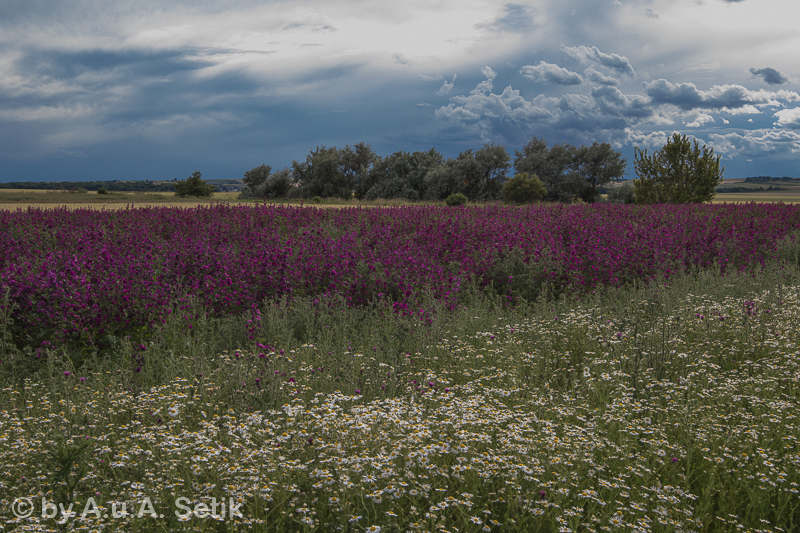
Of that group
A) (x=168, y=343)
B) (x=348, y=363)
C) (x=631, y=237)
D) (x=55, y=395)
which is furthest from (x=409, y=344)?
(x=631, y=237)

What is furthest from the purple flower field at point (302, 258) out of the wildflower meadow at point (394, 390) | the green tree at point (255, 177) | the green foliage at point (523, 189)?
the green tree at point (255, 177)

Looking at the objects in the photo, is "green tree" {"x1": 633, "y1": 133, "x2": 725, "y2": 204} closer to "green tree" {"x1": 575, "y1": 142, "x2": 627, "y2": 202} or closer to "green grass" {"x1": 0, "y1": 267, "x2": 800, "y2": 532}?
"green tree" {"x1": 575, "y1": 142, "x2": 627, "y2": 202}

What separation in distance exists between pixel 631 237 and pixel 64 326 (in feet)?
38.6

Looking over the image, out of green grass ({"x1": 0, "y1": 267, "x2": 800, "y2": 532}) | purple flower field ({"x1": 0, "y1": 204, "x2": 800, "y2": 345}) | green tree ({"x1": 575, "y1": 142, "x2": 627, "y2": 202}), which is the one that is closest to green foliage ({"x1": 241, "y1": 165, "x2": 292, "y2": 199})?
green tree ({"x1": 575, "y1": 142, "x2": 627, "y2": 202})

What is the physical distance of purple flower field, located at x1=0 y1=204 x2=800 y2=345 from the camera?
720 centimetres

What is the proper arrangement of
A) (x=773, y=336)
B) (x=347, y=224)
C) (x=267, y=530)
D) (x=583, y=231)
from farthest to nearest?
(x=347, y=224) → (x=583, y=231) → (x=773, y=336) → (x=267, y=530)

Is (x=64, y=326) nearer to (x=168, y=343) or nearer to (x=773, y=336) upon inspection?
(x=168, y=343)

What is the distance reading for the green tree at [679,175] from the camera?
40094 millimetres

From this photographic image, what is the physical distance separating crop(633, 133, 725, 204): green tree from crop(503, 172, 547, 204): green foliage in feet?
27.6

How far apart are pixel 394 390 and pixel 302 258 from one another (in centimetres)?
510

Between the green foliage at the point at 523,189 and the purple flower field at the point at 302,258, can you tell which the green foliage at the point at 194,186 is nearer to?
the green foliage at the point at 523,189

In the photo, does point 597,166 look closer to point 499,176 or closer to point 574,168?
point 574,168

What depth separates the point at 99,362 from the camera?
6.63 meters

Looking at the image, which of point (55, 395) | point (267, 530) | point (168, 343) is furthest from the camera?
point (168, 343)
